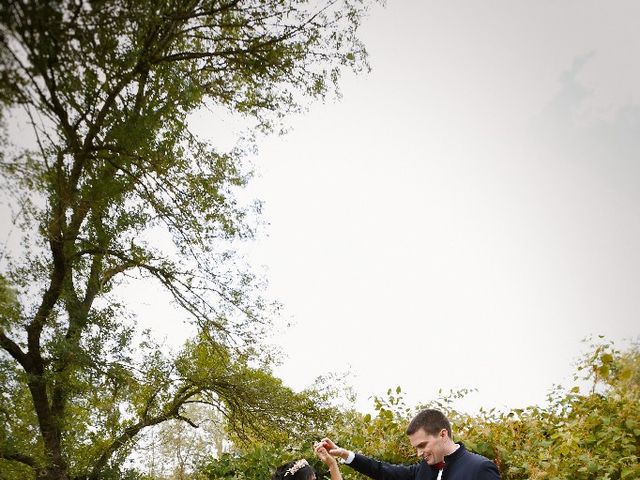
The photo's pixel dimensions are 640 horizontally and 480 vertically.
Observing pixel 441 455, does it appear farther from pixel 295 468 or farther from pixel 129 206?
pixel 129 206

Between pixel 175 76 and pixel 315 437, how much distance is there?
5.42 meters

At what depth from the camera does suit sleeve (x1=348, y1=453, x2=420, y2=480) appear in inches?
147

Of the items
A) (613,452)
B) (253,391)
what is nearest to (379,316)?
(253,391)

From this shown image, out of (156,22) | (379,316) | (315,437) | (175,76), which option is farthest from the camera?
(379,316)

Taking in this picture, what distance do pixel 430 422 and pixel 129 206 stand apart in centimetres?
395

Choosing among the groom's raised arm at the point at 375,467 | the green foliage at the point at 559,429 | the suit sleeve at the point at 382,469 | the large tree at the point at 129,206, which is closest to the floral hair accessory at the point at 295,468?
the groom's raised arm at the point at 375,467

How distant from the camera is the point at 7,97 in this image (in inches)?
64.9

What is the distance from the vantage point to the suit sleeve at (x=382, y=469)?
3.73m

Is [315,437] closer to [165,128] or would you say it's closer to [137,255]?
[137,255]

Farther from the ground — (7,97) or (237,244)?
(237,244)

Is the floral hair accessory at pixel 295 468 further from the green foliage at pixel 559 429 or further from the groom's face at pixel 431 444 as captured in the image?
the groom's face at pixel 431 444

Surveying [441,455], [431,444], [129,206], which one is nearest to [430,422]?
[431,444]

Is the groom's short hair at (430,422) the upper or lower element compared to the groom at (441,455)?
upper

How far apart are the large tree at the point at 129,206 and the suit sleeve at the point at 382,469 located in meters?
2.89
